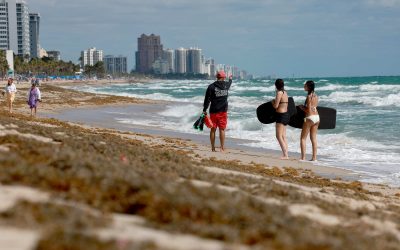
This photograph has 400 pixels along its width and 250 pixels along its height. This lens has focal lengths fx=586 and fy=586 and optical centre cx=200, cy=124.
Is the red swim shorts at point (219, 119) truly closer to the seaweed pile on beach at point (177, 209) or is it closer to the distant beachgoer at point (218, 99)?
the distant beachgoer at point (218, 99)

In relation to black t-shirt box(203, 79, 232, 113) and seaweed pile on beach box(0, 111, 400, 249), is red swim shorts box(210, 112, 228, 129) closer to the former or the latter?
black t-shirt box(203, 79, 232, 113)

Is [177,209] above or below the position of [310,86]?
below

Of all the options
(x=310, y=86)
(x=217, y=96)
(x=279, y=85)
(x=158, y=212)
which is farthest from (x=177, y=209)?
(x=310, y=86)

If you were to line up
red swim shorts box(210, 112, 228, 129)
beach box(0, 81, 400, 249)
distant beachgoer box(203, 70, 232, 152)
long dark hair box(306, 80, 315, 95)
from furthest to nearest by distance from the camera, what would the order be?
red swim shorts box(210, 112, 228, 129)
distant beachgoer box(203, 70, 232, 152)
long dark hair box(306, 80, 315, 95)
beach box(0, 81, 400, 249)

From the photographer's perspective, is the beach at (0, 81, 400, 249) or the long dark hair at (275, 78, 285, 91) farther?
the long dark hair at (275, 78, 285, 91)

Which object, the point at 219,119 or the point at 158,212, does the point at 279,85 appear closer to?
the point at 219,119

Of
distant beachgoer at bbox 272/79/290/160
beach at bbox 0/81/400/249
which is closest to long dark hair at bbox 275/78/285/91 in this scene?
distant beachgoer at bbox 272/79/290/160

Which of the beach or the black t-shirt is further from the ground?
the black t-shirt

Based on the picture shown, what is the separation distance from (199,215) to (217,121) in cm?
787

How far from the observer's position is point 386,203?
7.45 metres

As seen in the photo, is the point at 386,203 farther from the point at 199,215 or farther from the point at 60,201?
the point at 60,201

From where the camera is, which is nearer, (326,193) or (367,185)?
(326,193)

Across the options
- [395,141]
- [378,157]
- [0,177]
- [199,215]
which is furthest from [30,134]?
[395,141]

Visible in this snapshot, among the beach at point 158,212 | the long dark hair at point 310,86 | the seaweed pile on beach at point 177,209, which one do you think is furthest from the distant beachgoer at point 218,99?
the seaweed pile on beach at point 177,209
